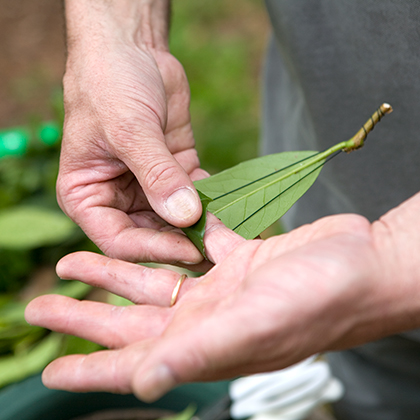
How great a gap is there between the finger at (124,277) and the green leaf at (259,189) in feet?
0.51

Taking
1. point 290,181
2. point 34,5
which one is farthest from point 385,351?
point 34,5

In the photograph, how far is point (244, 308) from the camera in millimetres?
438

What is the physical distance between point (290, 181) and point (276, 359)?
1.16 feet

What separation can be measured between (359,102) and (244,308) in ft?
2.04

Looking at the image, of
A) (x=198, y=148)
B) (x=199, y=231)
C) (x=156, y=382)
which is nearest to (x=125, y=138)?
(x=199, y=231)

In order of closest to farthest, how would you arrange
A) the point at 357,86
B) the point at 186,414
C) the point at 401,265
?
the point at 401,265 → the point at 357,86 → the point at 186,414

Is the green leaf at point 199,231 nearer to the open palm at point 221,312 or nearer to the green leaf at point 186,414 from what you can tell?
the open palm at point 221,312

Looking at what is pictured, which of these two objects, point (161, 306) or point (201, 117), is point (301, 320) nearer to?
point (161, 306)

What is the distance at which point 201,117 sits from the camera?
6.96 feet

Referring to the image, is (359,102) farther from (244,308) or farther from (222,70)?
(222,70)

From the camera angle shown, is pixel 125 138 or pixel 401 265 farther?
pixel 125 138

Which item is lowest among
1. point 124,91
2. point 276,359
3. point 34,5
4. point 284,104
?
point 276,359

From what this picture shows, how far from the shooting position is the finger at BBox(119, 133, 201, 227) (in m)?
0.66

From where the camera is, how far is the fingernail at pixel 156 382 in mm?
406
